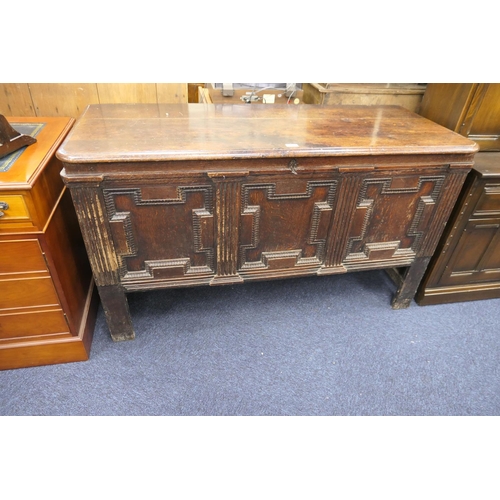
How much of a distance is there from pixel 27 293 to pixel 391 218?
4.61ft

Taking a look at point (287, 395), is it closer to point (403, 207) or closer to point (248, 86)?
point (403, 207)

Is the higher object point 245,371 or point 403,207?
point 403,207

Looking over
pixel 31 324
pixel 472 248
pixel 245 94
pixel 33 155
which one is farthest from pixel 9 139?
pixel 472 248

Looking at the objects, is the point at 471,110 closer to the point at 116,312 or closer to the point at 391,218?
the point at 391,218

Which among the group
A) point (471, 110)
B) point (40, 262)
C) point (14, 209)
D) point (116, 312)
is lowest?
point (116, 312)

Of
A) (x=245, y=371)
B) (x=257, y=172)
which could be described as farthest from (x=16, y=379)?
(x=257, y=172)

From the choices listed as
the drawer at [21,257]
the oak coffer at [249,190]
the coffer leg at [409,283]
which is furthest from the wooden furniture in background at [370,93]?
the drawer at [21,257]

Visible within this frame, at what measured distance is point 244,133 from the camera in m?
1.29

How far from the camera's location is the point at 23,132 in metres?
1.39

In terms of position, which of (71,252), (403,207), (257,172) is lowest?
(71,252)

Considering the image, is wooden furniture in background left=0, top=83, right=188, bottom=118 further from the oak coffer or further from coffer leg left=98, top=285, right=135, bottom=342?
coffer leg left=98, top=285, right=135, bottom=342

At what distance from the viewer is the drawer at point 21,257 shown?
118cm

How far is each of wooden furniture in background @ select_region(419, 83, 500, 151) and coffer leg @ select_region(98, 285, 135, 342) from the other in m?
1.56

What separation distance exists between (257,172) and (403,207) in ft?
2.05
